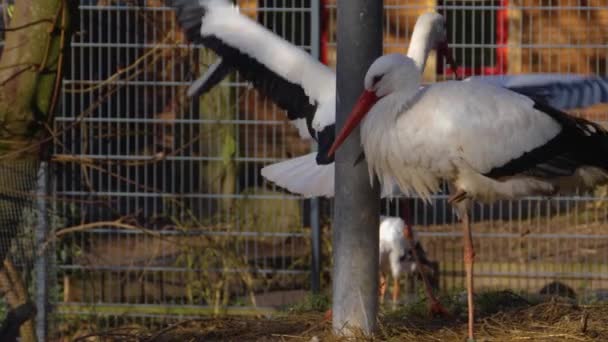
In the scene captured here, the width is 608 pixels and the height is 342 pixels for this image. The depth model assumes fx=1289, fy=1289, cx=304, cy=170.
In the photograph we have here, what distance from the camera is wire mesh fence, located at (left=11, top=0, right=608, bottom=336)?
8.01 meters

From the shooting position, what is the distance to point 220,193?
834cm

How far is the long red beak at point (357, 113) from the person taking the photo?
474cm

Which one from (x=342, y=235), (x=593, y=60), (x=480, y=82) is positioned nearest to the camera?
(x=342, y=235)

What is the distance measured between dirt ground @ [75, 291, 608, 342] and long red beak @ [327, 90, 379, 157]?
27.9 inches

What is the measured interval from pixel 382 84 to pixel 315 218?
316 centimetres

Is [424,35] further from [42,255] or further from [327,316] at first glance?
[42,255]

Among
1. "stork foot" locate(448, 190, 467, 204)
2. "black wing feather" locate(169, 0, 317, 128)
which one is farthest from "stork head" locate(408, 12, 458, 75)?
"stork foot" locate(448, 190, 467, 204)

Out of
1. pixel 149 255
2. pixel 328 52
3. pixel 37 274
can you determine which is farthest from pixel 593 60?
pixel 37 274

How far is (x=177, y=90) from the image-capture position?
8250 mm

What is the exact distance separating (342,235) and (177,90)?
12.6 ft

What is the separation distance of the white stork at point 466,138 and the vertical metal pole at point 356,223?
9cm

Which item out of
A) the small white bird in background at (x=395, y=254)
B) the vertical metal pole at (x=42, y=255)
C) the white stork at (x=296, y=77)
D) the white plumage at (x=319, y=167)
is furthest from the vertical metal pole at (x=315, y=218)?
the vertical metal pole at (x=42, y=255)

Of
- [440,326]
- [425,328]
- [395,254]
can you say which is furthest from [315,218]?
[425,328]

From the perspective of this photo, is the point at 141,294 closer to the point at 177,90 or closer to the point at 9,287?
the point at 177,90
